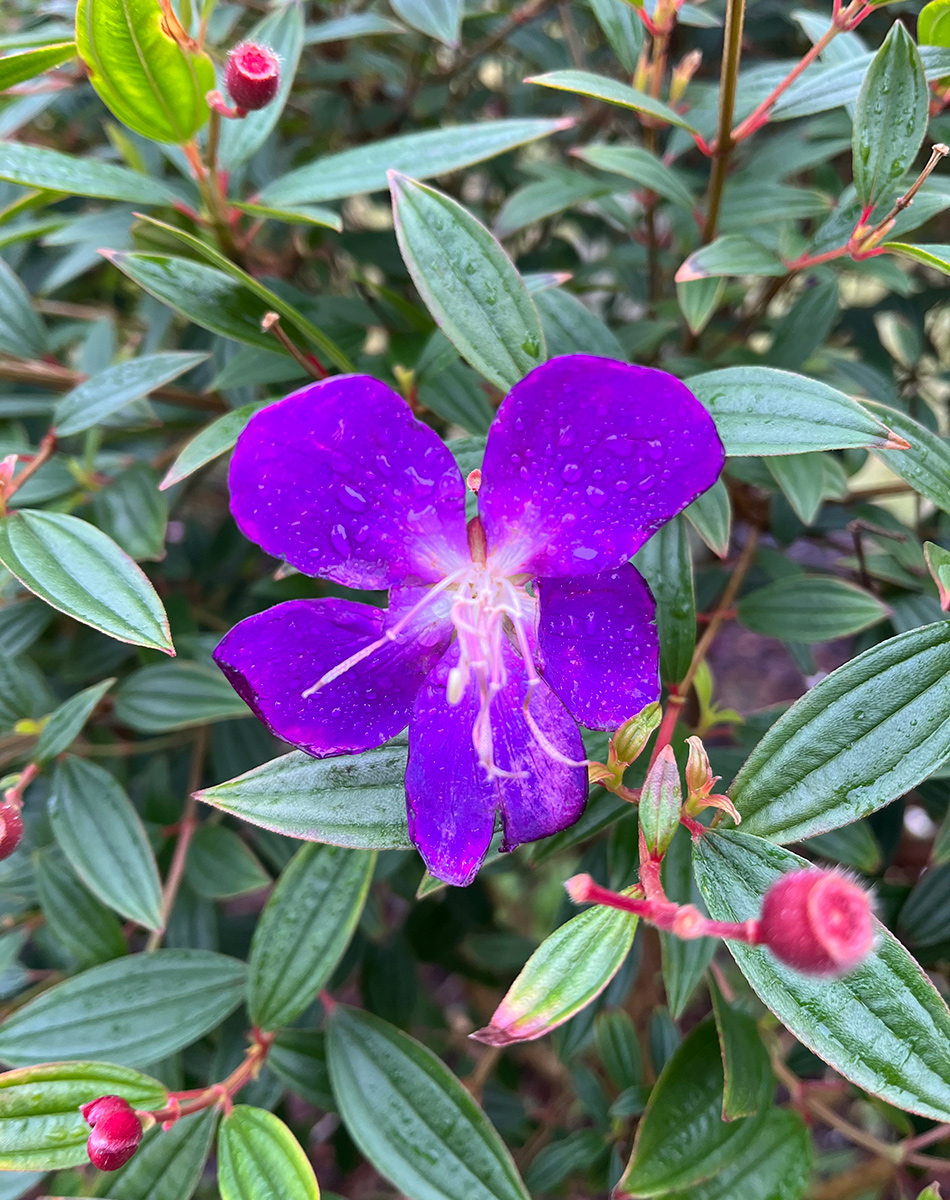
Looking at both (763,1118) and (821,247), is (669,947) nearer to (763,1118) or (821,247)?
(763,1118)

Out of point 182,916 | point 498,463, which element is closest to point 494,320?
point 498,463

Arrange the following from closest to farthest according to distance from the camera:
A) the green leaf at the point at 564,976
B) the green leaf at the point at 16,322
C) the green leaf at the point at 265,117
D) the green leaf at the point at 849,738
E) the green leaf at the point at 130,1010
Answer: the green leaf at the point at 564,976 → the green leaf at the point at 849,738 → the green leaf at the point at 130,1010 → the green leaf at the point at 265,117 → the green leaf at the point at 16,322

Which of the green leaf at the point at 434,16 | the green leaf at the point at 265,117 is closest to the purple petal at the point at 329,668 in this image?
the green leaf at the point at 265,117

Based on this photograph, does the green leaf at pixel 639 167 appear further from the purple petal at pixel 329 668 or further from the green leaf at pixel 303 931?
the green leaf at pixel 303 931

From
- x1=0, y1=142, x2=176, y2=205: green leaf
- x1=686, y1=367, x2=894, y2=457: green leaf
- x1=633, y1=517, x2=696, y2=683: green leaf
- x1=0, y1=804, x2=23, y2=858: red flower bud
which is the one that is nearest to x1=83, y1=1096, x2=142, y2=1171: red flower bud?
x1=0, y1=804, x2=23, y2=858: red flower bud

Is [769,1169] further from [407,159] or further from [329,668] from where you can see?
[407,159]

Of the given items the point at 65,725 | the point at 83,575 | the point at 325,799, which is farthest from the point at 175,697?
the point at 325,799
